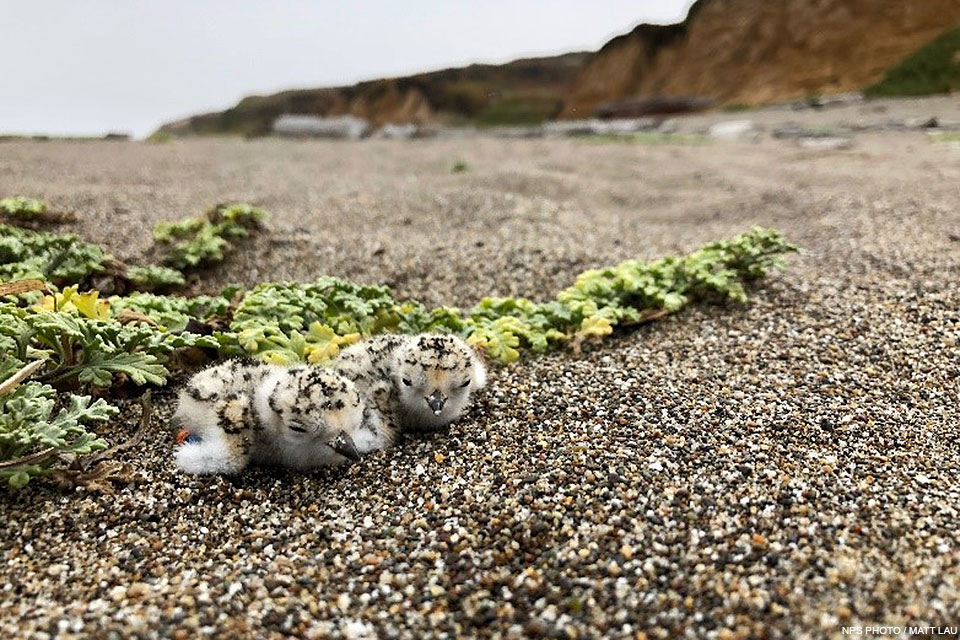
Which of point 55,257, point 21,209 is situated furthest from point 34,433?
point 21,209

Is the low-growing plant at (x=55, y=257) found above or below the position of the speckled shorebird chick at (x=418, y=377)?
above

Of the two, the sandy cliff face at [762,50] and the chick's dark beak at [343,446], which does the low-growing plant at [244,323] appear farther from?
the sandy cliff face at [762,50]

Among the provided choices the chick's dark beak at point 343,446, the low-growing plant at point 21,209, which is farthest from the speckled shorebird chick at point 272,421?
the low-growing plant at point 21,209

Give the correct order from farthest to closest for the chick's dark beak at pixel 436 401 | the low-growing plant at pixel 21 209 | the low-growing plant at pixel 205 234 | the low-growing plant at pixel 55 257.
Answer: the low-growing plant at pixel 21 209, the low-growing plant at pixel 205 234, the low-growing plant at pixel 55 257, the chick's dark beak at pixel 436 401

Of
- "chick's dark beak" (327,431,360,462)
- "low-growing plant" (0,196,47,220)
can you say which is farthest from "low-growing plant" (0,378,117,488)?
"low-growing plant" (0,196,47,220)

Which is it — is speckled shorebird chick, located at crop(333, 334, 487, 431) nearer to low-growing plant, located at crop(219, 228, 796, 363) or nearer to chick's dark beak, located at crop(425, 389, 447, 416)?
chick's dark beak, located at crop(425, 389, 447, 416)

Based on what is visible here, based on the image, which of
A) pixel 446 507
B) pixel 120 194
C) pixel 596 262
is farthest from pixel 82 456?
pixel 120 194

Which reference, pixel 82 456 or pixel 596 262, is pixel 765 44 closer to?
pixel 596 262
